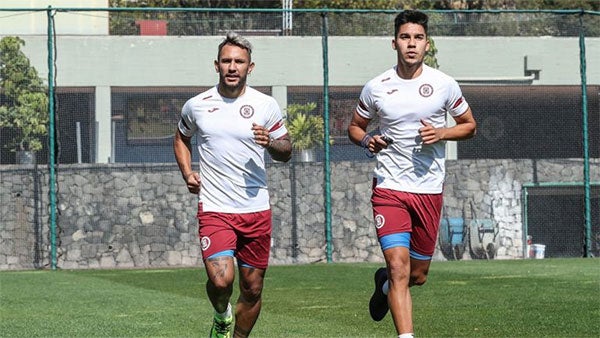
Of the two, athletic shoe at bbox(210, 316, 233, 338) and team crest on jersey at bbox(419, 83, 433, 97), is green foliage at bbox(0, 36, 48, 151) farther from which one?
team crest on jersey at bbox(419, 83, 433, 97)

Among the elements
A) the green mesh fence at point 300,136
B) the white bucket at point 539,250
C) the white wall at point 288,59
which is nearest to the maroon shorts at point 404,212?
the green mesh fence at point 300,136

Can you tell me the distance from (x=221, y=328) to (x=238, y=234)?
26.3 inches

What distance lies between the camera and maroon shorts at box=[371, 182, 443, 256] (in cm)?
972

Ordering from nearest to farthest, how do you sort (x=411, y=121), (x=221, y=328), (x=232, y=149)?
(x=232, y=149), (x=221, y=328), (x=411, y=121)

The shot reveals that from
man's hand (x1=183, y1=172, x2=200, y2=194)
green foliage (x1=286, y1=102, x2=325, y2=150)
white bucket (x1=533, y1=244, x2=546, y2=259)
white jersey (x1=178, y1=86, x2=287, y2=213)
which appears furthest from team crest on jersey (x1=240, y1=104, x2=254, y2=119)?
white bucket (x1=533, y1=244, x2=546, y2=259)

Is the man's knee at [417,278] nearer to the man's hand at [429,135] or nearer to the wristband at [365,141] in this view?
the wristband at [365,141]

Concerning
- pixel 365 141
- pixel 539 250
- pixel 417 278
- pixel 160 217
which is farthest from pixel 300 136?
pixel 365 141

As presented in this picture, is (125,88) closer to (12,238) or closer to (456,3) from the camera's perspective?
(12,238)

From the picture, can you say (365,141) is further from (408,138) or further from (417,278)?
(417,278)

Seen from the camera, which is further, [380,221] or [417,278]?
[417,278]

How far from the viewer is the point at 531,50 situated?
24016 mm

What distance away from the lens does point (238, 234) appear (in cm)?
946

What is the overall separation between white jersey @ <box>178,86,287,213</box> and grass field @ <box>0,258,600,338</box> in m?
2.05

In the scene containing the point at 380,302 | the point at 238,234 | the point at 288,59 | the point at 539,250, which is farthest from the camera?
the point at 539,250
